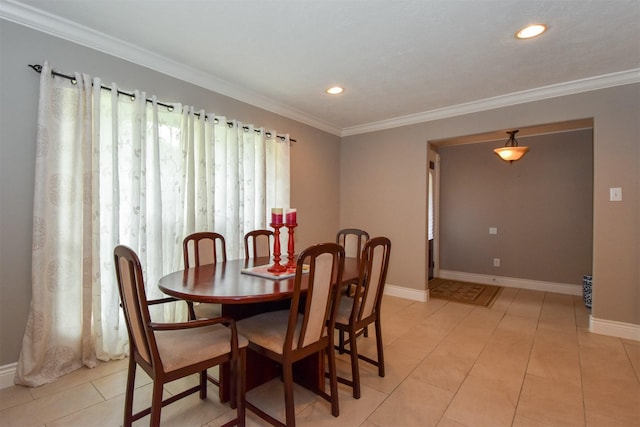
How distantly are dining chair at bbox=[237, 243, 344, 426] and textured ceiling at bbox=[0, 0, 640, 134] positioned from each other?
1.56 metres

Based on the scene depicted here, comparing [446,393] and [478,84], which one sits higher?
[478,84]

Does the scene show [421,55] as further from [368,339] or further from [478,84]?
[368,339]

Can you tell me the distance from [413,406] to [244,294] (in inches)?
49.5

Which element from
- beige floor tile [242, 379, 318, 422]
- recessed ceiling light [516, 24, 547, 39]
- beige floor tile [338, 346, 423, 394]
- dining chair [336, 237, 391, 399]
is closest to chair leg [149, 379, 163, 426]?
beige floor tile [242, 379, 318, 422]

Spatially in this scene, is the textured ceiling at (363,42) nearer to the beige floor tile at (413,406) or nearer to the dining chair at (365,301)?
the dining chair at (365,301)

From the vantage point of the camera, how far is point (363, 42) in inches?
91.4

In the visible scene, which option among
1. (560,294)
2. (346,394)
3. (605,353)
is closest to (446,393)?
(346,394)

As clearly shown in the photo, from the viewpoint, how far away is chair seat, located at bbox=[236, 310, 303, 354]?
167 cm

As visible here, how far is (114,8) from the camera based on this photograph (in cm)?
196

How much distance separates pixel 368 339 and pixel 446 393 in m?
0.94

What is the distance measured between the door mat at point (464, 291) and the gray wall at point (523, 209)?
1.38 feet

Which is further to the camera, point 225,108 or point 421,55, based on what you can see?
point 225,108

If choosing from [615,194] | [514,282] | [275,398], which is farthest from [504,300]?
[275,398]

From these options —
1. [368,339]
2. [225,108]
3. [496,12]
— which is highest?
[496,12]
